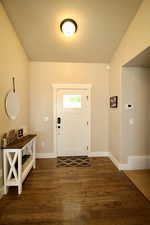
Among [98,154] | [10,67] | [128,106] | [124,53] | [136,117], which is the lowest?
[98,154]

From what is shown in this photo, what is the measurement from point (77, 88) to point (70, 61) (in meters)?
0.76

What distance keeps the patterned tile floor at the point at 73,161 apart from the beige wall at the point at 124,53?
76cm

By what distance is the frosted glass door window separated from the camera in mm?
3918

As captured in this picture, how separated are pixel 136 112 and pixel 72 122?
5.63ft

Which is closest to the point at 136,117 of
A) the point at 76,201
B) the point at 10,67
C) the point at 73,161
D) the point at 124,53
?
the point at 124,53

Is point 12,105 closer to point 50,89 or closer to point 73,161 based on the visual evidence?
point 50,89

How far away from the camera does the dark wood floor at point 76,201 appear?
1766 mm

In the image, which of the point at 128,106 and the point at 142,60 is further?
the point at 128,106

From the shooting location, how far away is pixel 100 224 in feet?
5.55

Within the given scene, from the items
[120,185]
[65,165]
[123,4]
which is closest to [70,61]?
[123,4]

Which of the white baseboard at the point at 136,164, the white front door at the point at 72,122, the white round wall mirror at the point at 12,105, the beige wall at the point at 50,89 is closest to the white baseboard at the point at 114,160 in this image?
the white baseboard at the point at 136,164

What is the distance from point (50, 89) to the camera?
3.87 metres

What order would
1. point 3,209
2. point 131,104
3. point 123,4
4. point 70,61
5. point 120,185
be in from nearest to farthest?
point 3,209 → point 123,4 → point 120,185 → point 131,104 → point 70,61

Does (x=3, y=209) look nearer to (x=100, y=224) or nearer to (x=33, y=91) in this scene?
(x=100, y=224)
